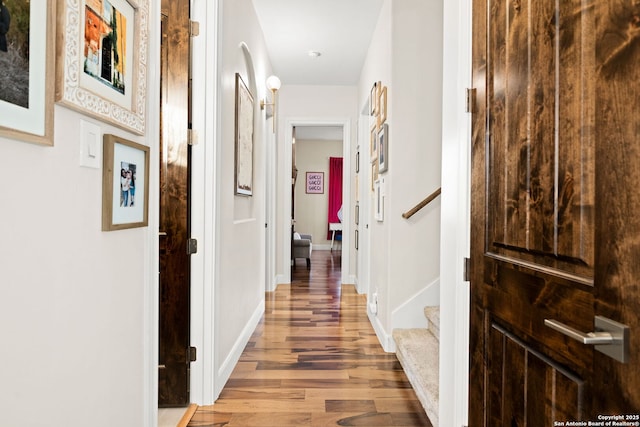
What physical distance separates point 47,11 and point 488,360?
153 centimetres

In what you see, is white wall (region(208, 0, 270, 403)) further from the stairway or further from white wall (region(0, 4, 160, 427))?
the stairway

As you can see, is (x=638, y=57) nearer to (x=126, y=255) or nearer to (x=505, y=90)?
(x=505, y=90)

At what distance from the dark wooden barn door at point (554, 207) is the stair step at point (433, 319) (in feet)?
4.20

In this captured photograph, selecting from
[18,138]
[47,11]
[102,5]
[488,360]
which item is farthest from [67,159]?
[488,360]

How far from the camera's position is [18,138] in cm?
82

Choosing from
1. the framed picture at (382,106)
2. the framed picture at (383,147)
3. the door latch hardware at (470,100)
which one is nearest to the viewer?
the door latch hardware at (470,100)

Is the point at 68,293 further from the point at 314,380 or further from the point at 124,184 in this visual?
the point at 314,380

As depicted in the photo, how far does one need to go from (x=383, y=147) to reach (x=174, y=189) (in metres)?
1.88

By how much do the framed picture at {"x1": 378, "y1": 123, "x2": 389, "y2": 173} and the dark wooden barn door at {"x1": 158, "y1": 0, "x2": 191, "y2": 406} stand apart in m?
1.68

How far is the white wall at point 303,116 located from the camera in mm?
5984

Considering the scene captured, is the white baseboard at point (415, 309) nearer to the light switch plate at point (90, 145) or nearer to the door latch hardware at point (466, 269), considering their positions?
the door latch hardware at point (466, 269)

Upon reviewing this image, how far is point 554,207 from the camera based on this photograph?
101 cm

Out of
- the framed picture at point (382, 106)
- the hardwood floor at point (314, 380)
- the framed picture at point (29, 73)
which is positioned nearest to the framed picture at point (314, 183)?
the hardwood floor at point (314, 380)

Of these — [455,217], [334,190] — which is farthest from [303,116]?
[334,190]
